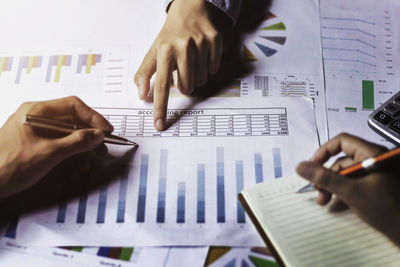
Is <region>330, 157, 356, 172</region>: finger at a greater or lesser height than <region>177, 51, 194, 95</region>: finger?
lesser

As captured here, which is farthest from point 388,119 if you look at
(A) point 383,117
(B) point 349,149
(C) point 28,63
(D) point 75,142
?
(C) point 28,63

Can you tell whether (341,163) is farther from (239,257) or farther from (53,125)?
(53,125)

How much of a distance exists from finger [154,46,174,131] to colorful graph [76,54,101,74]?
0.13 m

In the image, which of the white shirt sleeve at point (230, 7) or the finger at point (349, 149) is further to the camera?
the white shirt sleeve at point (230, 7)

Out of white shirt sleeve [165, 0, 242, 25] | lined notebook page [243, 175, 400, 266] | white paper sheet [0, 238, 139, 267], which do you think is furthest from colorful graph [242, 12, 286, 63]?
white paper sheet [0, 238, 139, 267]

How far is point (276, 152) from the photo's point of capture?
49 centimetres

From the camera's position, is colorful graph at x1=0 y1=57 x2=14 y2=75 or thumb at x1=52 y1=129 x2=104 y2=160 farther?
colorful graph at x1=0 y1=57 x2=14 y2=75

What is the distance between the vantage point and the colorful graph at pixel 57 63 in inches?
21.6

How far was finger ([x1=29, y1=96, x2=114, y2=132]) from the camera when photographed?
18.6 inches

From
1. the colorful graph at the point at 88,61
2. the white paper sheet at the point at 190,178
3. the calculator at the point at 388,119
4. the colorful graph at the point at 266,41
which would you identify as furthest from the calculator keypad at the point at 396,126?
the colorful graph at the point at 88,61

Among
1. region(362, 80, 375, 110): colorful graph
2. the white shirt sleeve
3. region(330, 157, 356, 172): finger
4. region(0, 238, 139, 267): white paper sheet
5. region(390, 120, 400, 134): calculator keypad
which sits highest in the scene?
the white shirt sleeve

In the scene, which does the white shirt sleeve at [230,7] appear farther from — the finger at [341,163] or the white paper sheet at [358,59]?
Answer: the finger at [341,163]

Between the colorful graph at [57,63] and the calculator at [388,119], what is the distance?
19.3 inches

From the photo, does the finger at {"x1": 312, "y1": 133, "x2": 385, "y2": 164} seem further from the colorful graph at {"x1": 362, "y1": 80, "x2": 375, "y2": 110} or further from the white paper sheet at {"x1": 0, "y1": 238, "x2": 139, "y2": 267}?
the white paper sheet at {"x1": 0, "y1": 238, "x2": 139, "y2": 267}
